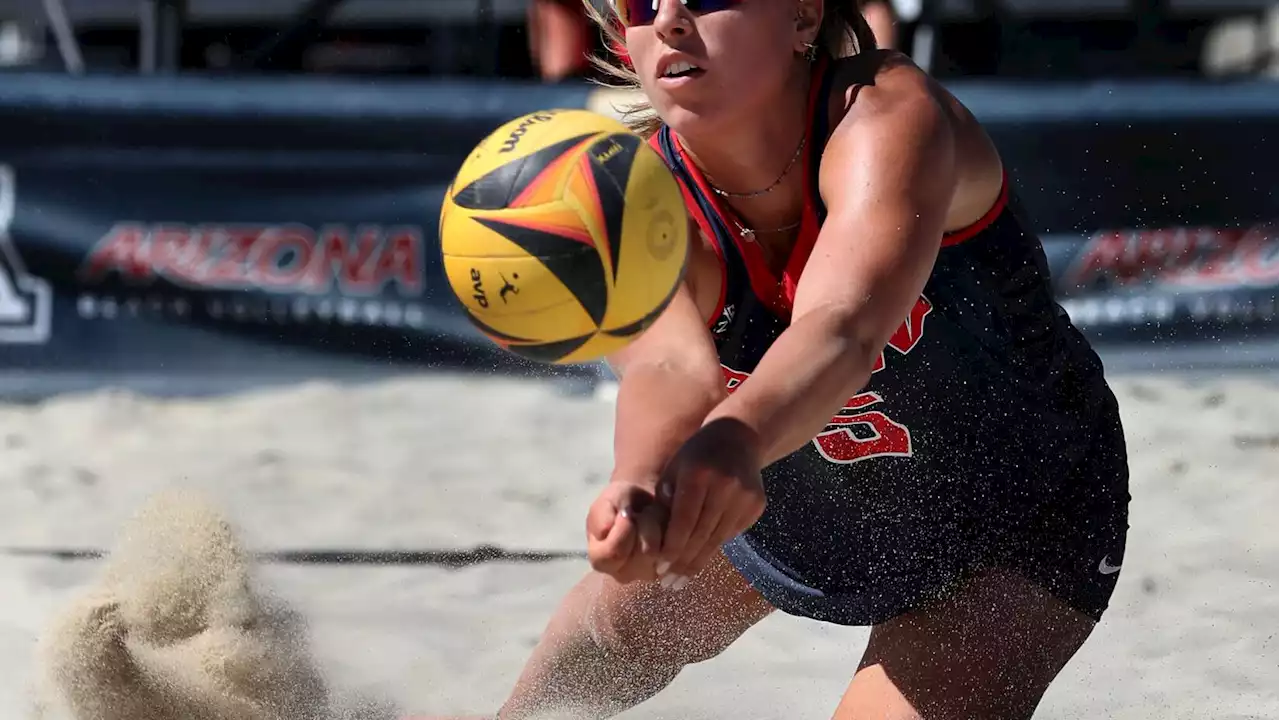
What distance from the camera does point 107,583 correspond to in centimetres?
265

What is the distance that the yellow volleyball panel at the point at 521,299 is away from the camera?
1708 mm

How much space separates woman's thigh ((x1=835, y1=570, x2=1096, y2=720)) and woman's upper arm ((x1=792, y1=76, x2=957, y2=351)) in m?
0.61

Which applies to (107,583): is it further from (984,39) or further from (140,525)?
(984,39)

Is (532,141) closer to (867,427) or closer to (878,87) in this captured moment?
(878,87)

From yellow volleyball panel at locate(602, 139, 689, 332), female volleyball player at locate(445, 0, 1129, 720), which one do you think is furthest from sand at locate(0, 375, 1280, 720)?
yellow volleyball panel at locate(602, 139, 689, 332)

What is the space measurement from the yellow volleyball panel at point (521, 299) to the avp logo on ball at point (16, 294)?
4.27 meters

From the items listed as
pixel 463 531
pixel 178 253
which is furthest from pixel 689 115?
pixel 178 253

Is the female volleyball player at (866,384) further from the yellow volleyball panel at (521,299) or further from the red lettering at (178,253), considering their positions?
the red lettering at (178,253)

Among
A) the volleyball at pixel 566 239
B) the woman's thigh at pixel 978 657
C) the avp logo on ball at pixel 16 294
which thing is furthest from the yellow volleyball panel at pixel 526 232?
the avp logo on ball at pixel 16 294

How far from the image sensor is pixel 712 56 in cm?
185

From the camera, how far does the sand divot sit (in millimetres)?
2521

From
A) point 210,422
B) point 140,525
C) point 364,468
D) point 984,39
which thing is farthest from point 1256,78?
point 140,525

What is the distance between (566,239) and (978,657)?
0.91 meters

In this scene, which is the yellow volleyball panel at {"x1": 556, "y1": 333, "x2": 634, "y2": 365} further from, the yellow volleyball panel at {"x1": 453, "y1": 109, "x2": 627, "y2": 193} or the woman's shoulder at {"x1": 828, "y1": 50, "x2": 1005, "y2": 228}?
the woman's shoulder at {"x1": 828, "y1": 50, "x2": 1005, "y2": 228}
